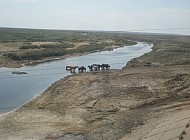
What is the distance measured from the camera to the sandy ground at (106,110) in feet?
60.0

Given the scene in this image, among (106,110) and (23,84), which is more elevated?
(106,110)

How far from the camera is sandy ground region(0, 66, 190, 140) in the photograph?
60.0 feet

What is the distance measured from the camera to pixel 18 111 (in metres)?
23.3

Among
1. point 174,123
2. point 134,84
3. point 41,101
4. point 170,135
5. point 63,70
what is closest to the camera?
point 170,135

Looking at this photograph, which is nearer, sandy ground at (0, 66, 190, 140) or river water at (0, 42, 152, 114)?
sandy ground at (0, 66, 190, 140)

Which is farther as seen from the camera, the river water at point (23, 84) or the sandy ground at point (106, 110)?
the river water at point (23, 84)

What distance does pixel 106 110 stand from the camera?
73.4 feet

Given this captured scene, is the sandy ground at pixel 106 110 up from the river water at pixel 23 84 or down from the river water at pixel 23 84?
up

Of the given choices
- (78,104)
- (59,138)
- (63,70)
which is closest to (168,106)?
(78,104)

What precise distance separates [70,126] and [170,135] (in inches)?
244

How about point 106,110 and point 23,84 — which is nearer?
point 106,110

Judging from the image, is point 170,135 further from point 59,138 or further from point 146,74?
point 146,74

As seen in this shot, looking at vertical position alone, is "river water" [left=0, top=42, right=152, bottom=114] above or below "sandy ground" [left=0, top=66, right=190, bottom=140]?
below

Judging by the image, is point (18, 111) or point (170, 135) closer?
point (170, 135)
